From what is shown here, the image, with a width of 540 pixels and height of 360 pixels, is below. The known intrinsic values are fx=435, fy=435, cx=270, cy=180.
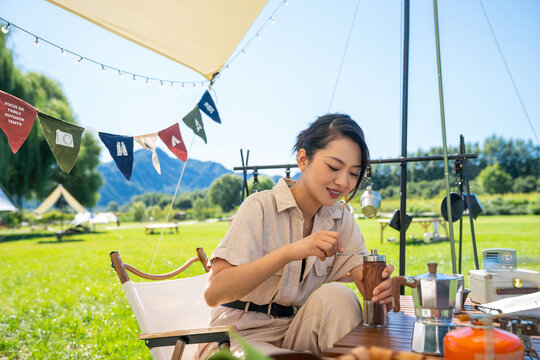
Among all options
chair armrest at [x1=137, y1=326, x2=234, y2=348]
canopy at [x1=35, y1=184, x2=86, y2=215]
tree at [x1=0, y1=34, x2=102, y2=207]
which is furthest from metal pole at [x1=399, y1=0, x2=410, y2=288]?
canopy at [x1=35, y1=184, x2=86, y2=215]

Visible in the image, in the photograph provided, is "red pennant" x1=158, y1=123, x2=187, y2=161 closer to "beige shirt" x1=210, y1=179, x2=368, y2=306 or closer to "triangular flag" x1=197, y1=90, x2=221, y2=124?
"triangular flag" x1=197, y1=90, x2=221, y2=124

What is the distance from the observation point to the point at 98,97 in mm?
39469

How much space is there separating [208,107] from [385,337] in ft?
7.88

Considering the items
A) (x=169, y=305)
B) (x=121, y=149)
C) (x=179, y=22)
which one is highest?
(x=179, y=22)

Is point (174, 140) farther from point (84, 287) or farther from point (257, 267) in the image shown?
point (84, 287)

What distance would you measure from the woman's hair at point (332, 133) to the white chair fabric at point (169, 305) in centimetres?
76

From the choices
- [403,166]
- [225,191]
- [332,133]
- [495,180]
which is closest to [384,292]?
[332,133]

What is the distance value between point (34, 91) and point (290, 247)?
17107 millimetres

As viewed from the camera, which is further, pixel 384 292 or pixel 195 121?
pixel 195 121

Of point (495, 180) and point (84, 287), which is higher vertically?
point (495, 180)

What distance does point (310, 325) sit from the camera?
3.54ft

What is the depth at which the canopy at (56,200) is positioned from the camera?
16092 mm

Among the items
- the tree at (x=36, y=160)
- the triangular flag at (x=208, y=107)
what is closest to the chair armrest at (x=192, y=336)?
the triangular flag at (x=208, y=107)

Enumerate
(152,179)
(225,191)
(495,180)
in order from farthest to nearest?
1. (152,179)
2. (225,191)
3. (495,180)
